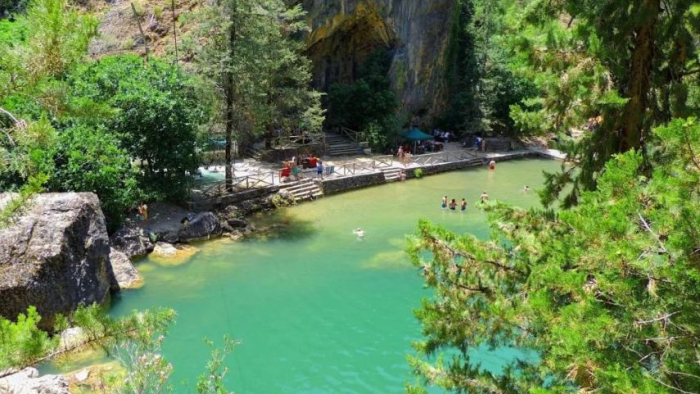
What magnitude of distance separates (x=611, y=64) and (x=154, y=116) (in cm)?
1663

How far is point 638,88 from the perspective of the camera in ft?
27.5

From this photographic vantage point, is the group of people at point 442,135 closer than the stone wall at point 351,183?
No

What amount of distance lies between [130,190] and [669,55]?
654 inches

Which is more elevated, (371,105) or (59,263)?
(371,105)

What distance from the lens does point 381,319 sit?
16062mm

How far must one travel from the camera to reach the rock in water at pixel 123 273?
674 inches

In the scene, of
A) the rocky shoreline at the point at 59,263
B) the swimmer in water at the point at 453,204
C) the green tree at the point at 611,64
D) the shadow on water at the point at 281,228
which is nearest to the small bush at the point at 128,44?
the shadow on water at the point at 281,228

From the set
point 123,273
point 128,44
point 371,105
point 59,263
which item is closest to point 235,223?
point 123,273

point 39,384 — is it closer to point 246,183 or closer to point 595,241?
point 595,241

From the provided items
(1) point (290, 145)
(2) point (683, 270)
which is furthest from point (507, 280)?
(1) point (290, 145)

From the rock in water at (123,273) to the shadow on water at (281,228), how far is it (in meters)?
5.07

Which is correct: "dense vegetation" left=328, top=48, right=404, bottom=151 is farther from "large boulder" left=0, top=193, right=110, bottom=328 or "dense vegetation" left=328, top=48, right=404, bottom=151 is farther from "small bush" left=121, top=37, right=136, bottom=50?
"large boulder" left=0, top=193, right=110, bottom=328

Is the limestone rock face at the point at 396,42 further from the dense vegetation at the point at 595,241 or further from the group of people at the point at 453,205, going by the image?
the dense vegetation at the point at 595,241

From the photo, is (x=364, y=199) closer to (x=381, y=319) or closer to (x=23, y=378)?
(x=381, y=319)
